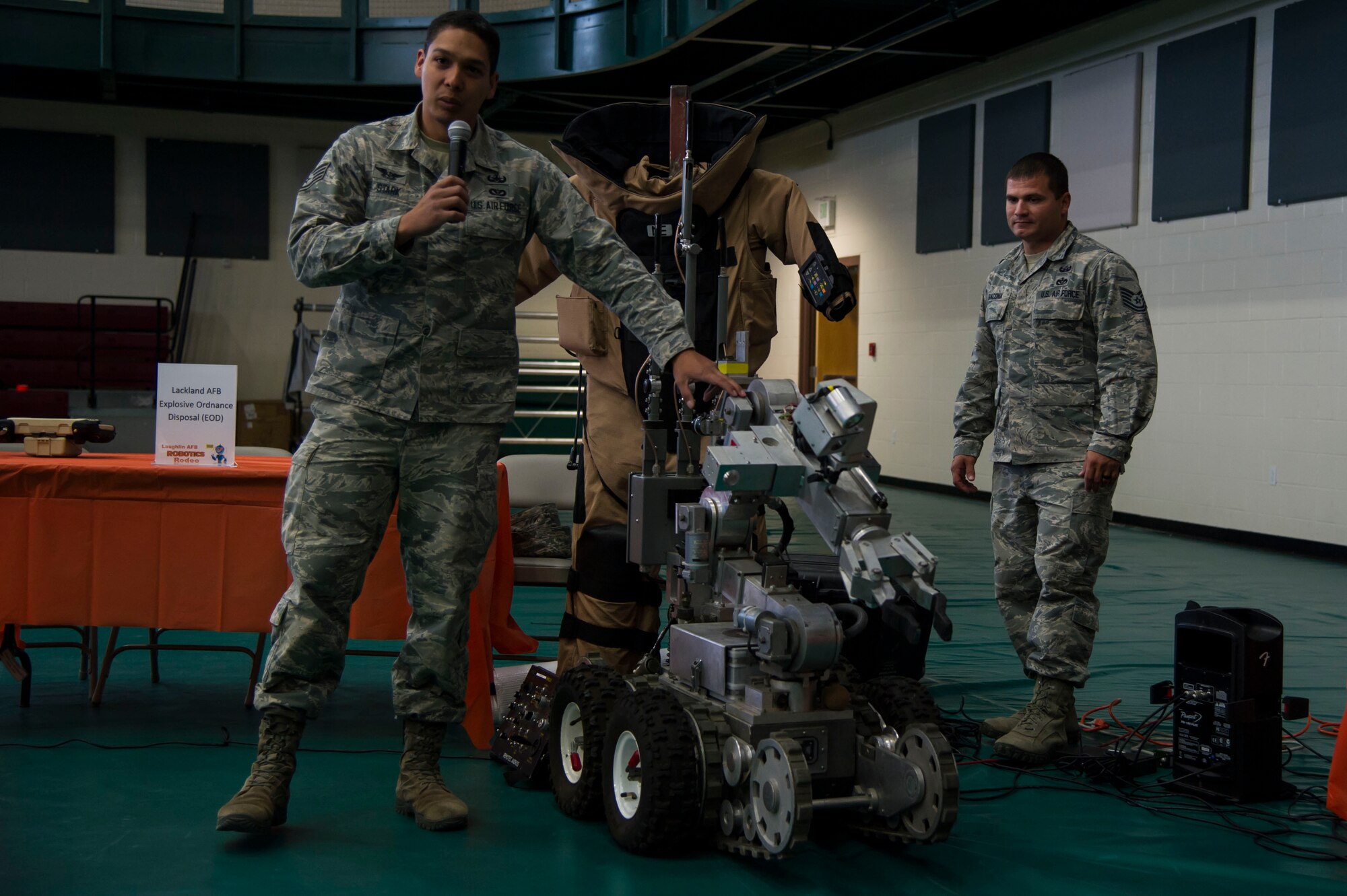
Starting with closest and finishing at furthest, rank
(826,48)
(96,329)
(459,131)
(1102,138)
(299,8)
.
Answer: (459,131) < (1102,138) < (826,48) < (299,8) < (96,329)

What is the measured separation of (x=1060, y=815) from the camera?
269 cm

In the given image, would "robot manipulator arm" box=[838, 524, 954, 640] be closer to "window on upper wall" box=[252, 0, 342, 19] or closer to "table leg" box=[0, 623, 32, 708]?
"table leg" box=[0, 623, 32, 708]

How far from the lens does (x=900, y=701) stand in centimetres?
263

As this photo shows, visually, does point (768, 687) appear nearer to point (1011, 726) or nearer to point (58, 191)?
point (1011, 726)

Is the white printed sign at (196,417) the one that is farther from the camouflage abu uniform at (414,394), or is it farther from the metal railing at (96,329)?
the metal railing at (96,329)

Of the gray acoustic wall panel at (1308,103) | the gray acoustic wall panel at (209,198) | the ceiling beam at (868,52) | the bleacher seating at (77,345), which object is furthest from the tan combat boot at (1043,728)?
the gray acoustic wall panel at (209,198)

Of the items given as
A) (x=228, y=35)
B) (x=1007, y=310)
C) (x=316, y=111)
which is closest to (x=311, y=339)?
(x=316, y=111)

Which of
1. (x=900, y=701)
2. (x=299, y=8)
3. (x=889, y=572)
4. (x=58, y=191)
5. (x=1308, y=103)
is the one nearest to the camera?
(x=889, y=572)

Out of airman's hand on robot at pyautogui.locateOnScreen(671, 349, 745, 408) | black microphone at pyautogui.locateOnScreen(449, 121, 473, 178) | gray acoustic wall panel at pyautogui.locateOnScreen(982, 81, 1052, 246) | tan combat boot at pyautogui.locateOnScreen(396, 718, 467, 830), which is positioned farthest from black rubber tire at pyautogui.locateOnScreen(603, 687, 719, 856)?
gray acoustic wall panel at pyautogui.locateOnScreen(982, 81, 1052, 246)

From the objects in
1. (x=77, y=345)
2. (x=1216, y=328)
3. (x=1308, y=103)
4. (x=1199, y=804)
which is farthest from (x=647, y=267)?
(x=77, y=345)

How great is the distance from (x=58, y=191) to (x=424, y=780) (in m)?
12.1

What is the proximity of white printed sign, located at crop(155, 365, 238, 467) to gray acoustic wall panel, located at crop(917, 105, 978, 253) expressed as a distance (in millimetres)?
7937

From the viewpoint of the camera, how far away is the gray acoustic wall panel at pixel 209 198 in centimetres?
1262

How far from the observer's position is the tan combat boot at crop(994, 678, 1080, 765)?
10.0ft
